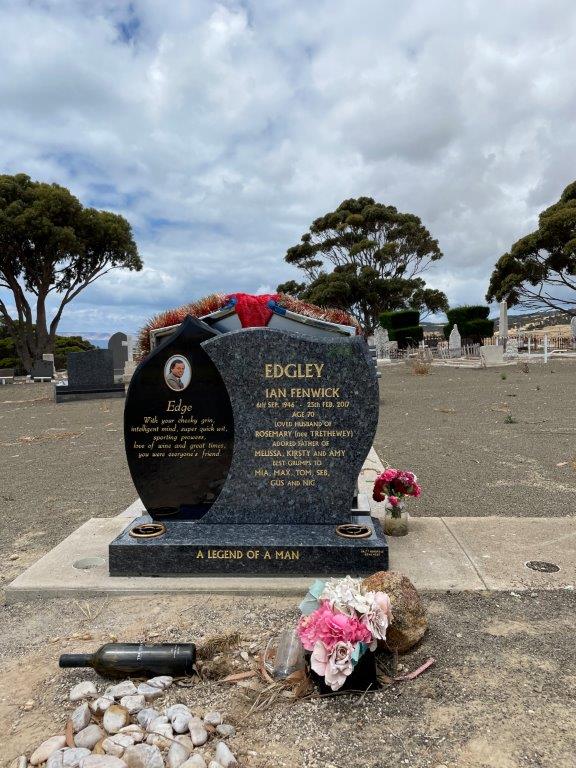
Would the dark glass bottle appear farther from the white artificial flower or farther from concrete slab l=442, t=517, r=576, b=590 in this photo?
concrete slab l=442, t=517, r=576, b=590

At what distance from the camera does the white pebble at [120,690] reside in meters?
2.30

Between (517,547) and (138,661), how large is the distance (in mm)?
2624

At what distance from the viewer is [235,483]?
3754 millimetres

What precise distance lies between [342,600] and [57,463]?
20.4 feet

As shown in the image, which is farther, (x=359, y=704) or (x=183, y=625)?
(x=183, y=625)

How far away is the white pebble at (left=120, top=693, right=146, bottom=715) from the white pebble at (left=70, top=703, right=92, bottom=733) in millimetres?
133

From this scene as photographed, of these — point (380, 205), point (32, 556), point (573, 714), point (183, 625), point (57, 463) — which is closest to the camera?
point (573, 714)

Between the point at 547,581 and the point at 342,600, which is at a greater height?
the point at 342,600

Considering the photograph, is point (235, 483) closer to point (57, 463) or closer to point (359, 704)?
point (359, 704)


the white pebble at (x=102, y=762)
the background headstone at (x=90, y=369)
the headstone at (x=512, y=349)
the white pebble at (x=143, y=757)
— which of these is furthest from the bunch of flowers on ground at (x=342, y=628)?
the headstone at (x=512, y=349)

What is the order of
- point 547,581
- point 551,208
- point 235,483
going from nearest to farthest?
point 547,581
point 235,483
point 551,208

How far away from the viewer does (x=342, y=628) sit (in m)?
2.31

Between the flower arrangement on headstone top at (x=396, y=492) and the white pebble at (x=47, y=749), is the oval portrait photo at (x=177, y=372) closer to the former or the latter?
the flower arrangement on headstone top at (x=396, y=492)

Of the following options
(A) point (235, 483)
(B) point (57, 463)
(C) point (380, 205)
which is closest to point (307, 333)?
(A) point (235, 483)
